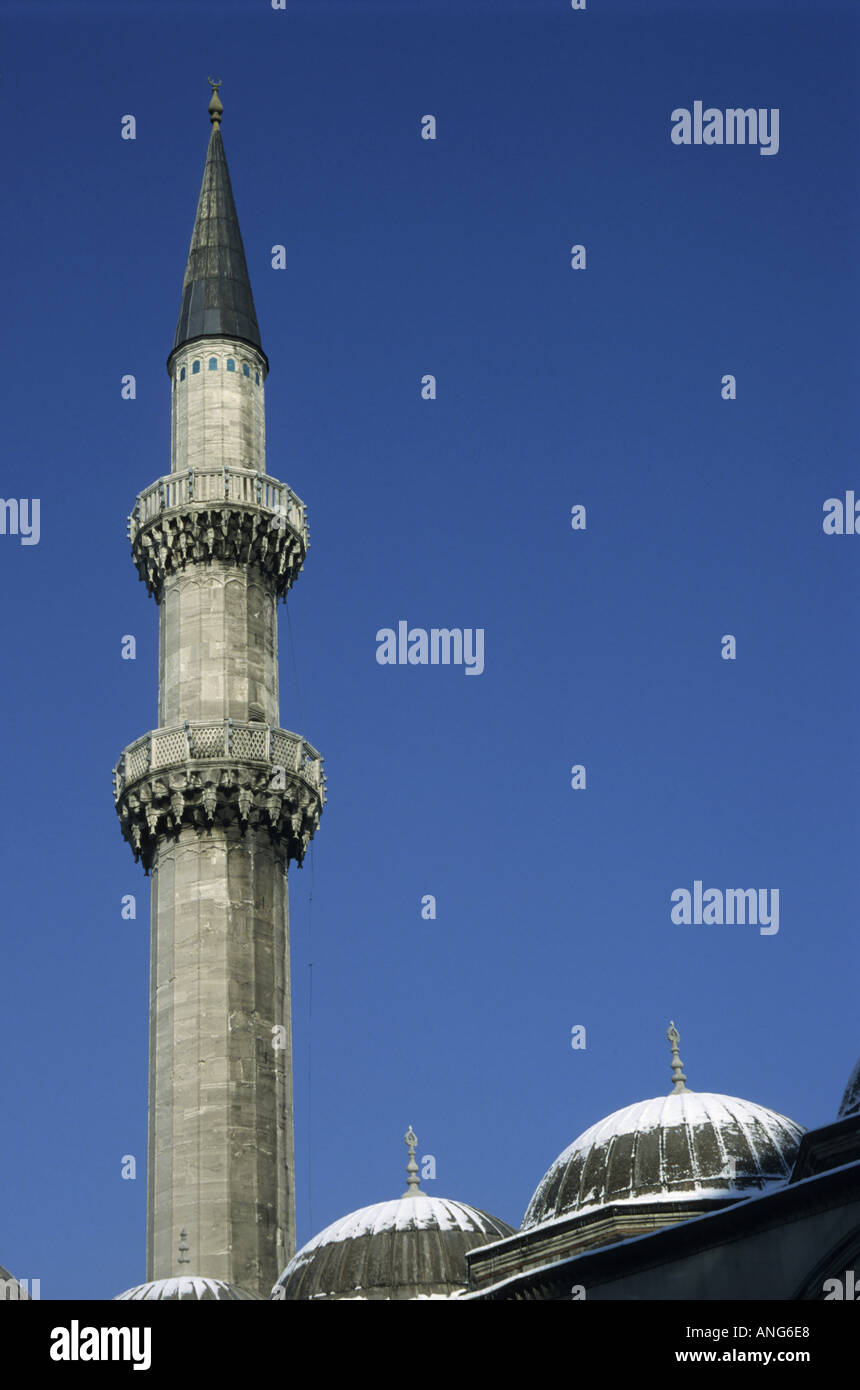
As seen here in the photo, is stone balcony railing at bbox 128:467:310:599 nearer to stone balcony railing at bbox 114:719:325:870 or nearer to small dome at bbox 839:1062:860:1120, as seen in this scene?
stone balcony railing at bbox 114:719:325:870

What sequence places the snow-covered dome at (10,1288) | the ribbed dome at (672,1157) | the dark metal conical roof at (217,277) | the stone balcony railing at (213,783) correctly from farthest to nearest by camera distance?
1. the dark metal conical roof at (217,277)
2. the stone balcony railing at (213,783)
3. the snow-covered dome at (10,1288)
4. the ribbed dome at (672,1157)

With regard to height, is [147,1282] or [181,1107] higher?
[181,1107]

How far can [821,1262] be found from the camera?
2505cm

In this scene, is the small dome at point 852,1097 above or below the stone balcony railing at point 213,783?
below

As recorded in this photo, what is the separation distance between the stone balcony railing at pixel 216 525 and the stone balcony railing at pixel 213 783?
4548 mm

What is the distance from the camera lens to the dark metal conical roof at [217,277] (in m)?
50.3

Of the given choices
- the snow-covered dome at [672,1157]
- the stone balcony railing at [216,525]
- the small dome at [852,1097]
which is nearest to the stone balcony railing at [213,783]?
the stone balcony railing at [216,525]

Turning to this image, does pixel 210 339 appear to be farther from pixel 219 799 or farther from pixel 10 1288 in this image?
pixel 10 1288

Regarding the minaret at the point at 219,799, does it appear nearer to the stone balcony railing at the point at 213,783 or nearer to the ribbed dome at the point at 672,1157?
the stone balcony railing at the point at 213,783

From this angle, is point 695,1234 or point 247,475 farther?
point 247,475
